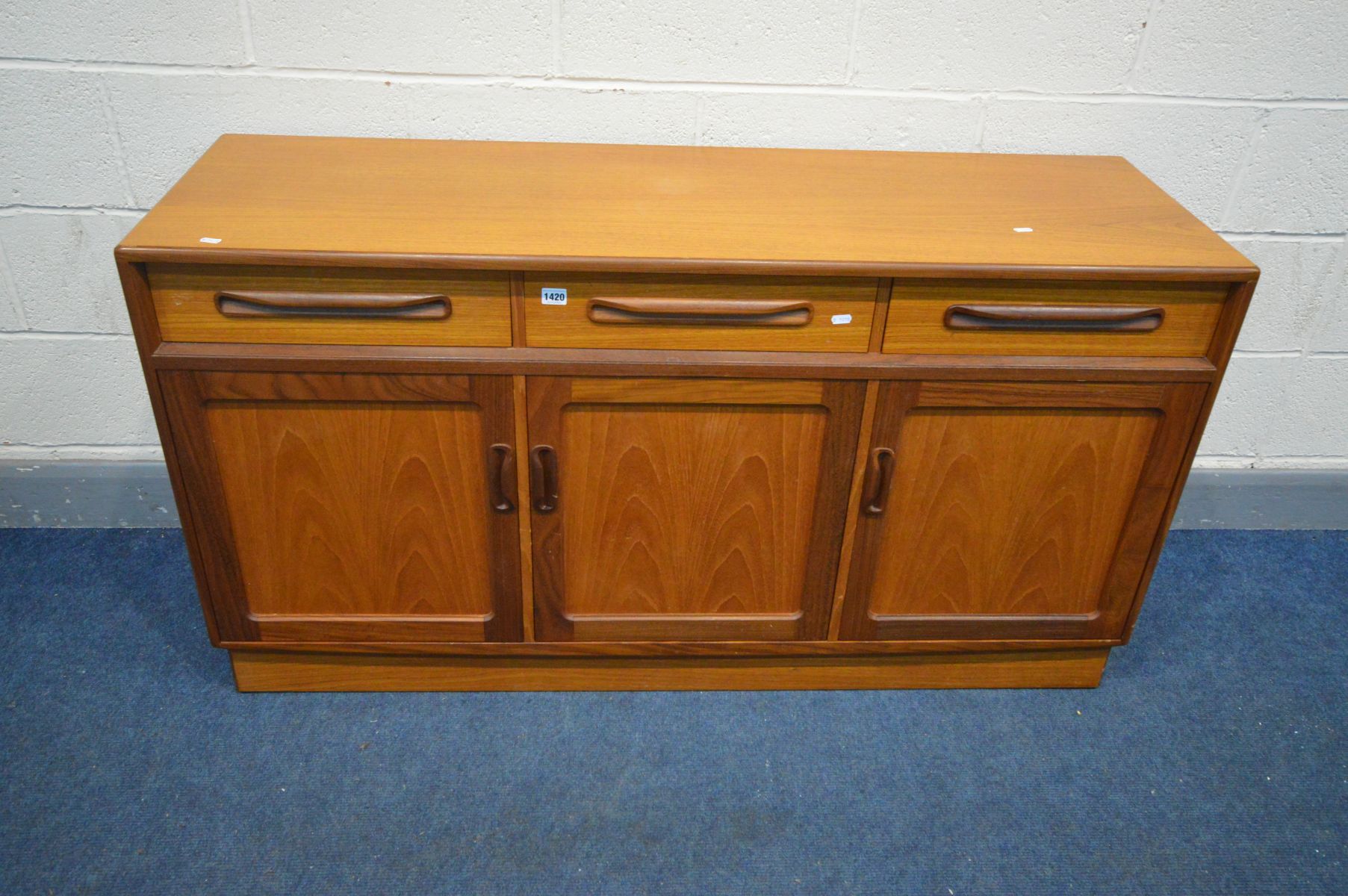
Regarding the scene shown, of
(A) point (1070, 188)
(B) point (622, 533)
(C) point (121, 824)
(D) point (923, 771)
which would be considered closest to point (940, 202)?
(A) point (1070, 188)

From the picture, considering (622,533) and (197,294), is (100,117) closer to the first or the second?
(197,294)

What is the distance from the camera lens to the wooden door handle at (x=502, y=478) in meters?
1.36

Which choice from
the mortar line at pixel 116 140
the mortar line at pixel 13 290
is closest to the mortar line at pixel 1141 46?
the mortar line at pixel 116 140

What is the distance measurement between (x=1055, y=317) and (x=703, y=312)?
0.46 m

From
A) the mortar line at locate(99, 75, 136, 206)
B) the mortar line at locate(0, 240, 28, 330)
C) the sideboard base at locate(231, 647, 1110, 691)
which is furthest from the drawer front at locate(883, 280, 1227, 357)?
the mortar line at locate(0, 240, 28, 330)

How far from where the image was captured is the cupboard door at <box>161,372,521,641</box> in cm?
131

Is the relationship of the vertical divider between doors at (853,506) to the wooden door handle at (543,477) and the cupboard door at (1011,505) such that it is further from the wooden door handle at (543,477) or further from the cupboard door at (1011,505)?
the wooden door handle at (543,477)

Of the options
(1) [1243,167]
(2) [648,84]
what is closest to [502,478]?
(2) [648,84]

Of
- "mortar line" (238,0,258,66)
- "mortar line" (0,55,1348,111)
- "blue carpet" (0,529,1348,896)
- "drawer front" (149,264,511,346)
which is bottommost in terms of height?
"blue carpet" (0,529,1348,896)

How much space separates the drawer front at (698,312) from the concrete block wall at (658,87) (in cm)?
48

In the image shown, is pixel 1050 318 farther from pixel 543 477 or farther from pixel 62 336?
pixel 62 336

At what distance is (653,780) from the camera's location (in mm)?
1512

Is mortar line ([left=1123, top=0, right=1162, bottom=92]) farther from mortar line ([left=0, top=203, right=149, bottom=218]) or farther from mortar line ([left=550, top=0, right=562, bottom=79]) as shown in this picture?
mortar line ([left=0, top=203, right=149, bottom=218])

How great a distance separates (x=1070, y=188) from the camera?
148 cm
